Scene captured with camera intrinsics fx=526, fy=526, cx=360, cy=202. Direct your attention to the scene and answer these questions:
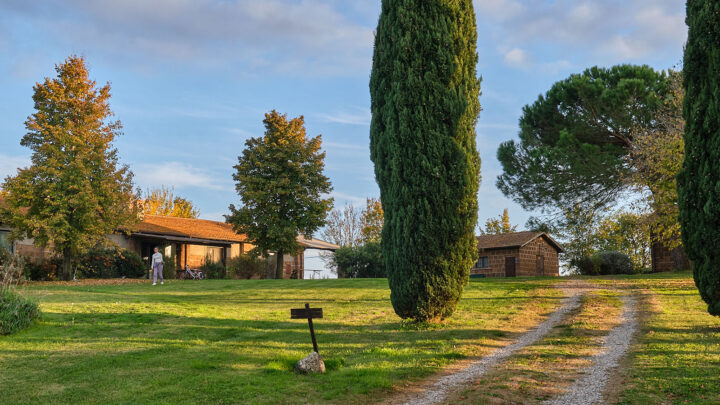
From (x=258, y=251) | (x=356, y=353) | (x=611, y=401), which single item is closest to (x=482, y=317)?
(x=356, y=353)

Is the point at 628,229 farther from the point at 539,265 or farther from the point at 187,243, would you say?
the point at 187,243

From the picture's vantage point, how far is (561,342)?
9773 mm

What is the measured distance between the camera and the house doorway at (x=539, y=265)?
3731cm

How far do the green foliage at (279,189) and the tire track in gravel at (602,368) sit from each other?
59.2ft

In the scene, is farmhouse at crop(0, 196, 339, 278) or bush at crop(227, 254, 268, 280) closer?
farmhouse at crop(0, 196, 339, 278)

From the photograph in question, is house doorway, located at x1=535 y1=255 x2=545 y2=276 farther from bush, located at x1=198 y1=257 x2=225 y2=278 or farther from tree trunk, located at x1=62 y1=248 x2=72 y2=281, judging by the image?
tree trunk, located at x1=62 y1=248 x2=72 y2=281

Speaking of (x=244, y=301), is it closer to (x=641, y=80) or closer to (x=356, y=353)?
(x=356, y=353)

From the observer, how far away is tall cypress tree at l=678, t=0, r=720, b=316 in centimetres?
845

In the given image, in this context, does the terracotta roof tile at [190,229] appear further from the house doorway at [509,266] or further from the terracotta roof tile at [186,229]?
the house doorway at [509,266]

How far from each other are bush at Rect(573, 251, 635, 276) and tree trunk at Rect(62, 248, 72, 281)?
25.4 metres

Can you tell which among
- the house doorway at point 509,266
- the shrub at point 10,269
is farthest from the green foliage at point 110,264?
the house doorway at point 509,266

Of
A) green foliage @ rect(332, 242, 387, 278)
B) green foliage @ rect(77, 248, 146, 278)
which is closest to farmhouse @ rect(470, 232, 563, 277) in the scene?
green foliage @ rect(332, 242, 387, 278)

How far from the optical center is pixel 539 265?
37.7 meters

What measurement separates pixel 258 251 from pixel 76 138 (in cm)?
1022
